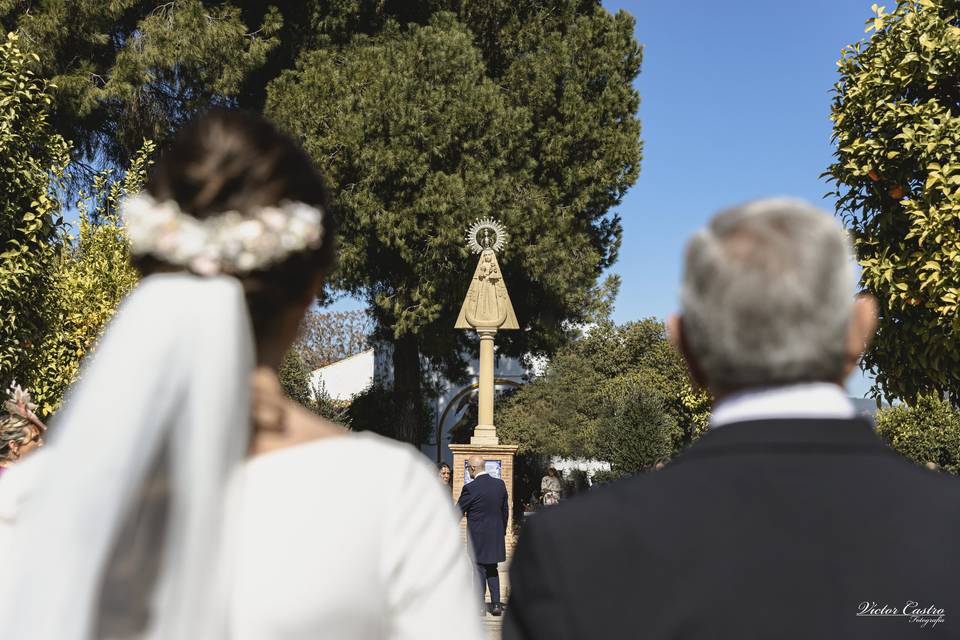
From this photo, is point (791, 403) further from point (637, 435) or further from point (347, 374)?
point (347, 374)

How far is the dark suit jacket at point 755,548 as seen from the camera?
4.57 ft

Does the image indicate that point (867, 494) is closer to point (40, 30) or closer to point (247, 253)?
point (247, 253)

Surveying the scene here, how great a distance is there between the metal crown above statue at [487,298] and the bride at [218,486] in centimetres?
1829

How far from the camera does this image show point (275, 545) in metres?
1.42

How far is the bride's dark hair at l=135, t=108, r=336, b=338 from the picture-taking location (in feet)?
5.13

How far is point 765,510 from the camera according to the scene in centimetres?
145

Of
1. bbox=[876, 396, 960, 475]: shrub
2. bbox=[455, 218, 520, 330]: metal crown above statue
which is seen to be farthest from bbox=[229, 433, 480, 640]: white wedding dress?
bbox=[876, 396, 960, 475]: shrub

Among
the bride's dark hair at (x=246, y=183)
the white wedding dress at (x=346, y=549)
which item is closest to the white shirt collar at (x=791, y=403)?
the white wedding dress at (x=346, y=549)

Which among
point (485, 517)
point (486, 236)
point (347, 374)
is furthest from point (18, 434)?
point (347, 374)

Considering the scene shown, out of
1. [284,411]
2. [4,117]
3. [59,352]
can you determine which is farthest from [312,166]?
[59,352]

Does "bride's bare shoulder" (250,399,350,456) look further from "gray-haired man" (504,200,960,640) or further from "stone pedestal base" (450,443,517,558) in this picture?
"stone pedestal base" (450,443,517,558)

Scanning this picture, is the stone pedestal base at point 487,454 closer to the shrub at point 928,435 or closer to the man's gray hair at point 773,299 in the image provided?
the man's gray hair at point 773,299
